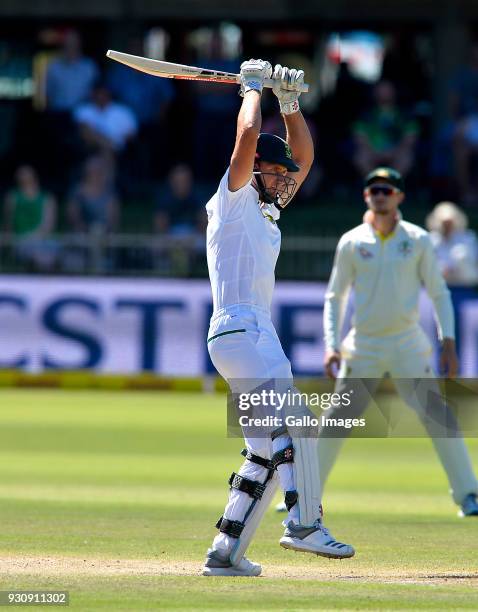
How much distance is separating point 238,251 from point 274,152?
1.70 ft

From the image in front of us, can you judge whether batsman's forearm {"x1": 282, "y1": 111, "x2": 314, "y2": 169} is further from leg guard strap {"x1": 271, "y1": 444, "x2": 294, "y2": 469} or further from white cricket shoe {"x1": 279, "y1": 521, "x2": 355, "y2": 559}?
white cricket shoe {"x1": 279, "y1": 521, "x2": 355, "y2": 559}

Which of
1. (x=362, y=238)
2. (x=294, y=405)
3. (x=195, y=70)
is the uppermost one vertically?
(x=195, y=70)

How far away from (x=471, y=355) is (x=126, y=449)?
5016 mm

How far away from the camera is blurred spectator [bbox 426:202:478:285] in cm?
1554

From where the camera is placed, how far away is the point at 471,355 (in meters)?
16.0

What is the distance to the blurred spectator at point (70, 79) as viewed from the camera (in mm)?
19531

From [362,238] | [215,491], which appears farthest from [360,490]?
[362,238]

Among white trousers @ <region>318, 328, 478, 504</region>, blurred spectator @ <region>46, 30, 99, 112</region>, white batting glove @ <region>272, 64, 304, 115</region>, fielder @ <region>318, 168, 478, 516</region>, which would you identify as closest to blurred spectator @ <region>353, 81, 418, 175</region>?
blurred spectator @ <region>46, 30, 99, 112</region>

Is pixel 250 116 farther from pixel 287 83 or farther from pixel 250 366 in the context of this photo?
pixel 250 366

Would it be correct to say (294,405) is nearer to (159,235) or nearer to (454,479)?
(454,479)

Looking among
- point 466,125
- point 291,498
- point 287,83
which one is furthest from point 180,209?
point 291,498

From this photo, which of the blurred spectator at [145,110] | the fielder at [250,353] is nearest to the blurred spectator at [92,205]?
the blurred spectator at [145,110]

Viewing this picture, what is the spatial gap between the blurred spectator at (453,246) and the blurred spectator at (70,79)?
571 centimetres

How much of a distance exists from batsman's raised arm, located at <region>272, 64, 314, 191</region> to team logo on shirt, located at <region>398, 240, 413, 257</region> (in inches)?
81.9
